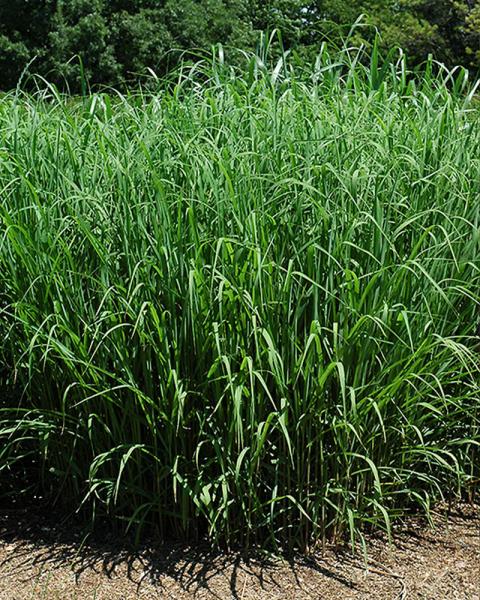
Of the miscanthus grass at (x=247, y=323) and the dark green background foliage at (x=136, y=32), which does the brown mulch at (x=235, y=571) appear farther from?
the dark green background foliage at (x=136, y=32)

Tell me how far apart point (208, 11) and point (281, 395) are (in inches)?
695

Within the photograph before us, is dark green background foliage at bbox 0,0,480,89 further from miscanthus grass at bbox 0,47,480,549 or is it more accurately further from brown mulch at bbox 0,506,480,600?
brown mulch at bbox 0,506,480,600

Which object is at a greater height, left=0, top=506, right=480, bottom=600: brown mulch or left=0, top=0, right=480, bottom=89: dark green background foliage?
left=0, top=506, right=480, bottom=600: brown mulch

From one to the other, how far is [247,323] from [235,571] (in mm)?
794

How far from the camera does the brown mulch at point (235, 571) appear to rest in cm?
273

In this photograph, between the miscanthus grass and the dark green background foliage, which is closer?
the miscanthus grass

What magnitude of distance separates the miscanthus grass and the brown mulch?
0.33ft

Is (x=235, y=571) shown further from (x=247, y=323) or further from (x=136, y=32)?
(x=136, y=32)

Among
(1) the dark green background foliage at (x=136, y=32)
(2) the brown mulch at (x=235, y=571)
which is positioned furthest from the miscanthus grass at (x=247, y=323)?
(1) the dark green background foliage at (x=136, y=32)

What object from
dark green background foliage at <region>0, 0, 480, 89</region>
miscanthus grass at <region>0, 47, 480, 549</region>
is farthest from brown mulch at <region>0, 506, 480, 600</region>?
dark green background foliage at <region>0, 0, 480, 89</region>

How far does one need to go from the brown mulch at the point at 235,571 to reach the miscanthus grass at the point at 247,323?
10 cm

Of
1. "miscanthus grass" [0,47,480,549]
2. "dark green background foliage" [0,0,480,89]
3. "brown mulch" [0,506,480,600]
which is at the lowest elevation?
"dark green background foliage" [0,0,480,89]

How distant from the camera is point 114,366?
2832 millimetres

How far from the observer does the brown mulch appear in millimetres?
2729
